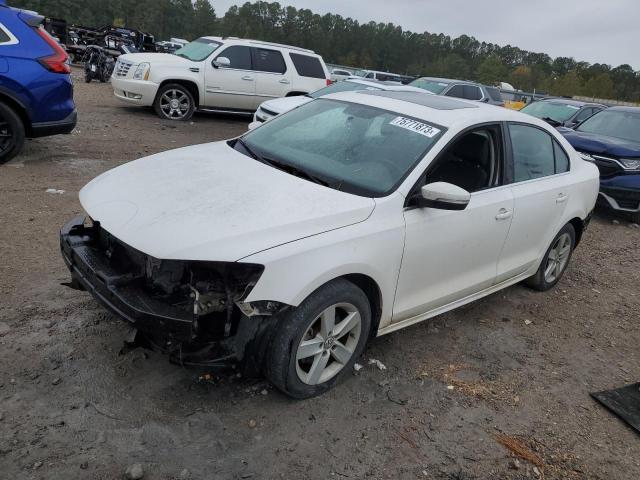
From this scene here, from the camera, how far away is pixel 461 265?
3.68m

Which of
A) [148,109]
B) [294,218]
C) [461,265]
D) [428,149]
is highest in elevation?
[428,149]

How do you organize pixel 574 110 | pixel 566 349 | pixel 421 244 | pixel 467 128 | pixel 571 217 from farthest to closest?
pixel 574 110 < pixel 571 217 < pixel 566 349 < pixel 467 128 < pixel 421 244

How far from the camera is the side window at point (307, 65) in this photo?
12754 mm

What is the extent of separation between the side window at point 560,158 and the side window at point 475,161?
982mm

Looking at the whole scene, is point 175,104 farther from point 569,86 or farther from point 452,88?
point 569,86

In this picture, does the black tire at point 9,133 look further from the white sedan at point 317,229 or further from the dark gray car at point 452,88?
the dark gray car at point 452,88

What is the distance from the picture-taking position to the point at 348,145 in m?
3.64

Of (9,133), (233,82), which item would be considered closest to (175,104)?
(233,82)

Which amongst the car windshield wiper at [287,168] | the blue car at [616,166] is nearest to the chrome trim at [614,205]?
the blue car at [616,166]

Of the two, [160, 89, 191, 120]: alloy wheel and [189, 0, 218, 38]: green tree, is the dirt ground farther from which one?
[189, 0, 218, 38]: green tree

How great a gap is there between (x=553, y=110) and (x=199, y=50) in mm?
8146

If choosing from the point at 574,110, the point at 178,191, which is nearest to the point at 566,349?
the point at 178,191

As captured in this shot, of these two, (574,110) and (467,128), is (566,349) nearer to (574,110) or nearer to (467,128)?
(467,128)

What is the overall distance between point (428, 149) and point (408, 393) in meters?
1.55
